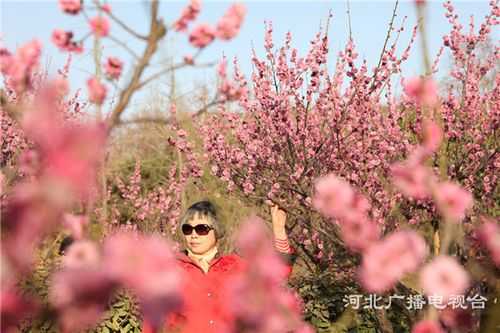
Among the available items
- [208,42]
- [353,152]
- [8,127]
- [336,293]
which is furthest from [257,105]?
[208,42]

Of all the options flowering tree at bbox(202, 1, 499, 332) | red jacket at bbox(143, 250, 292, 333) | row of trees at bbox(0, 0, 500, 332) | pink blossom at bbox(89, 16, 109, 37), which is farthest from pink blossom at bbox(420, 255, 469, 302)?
flowering tree at bbox(202, 1, 499, 332)

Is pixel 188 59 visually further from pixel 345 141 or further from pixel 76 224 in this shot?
pixel 345 141

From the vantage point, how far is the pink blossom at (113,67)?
202 cm

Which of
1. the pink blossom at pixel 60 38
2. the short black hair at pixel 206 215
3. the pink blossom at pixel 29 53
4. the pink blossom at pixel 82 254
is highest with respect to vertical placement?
the short black hair at pixel 206 215

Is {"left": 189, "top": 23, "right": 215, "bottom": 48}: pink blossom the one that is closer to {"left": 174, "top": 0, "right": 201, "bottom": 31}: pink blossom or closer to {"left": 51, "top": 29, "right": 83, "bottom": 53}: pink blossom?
{"left": 174, "top": 0, "right": 201, "bottom": 31}: pink blossom

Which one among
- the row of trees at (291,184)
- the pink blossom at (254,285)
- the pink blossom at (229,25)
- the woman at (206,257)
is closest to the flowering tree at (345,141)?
the row of trees at (291,184)

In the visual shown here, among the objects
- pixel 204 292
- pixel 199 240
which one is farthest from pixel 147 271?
pixel 199 240

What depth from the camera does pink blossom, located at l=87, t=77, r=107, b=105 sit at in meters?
1.66

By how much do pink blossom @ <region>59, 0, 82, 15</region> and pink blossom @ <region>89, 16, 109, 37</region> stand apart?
0.28 ft

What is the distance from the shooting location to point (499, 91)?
6508mm

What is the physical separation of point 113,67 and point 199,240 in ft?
6.15

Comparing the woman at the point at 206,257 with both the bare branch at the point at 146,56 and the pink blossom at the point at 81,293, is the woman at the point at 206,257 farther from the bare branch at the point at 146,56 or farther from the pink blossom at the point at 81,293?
the pink blossom at the point at 81,293

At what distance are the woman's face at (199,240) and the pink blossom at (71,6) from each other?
2.06m

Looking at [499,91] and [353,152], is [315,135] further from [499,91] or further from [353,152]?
[499,91]
